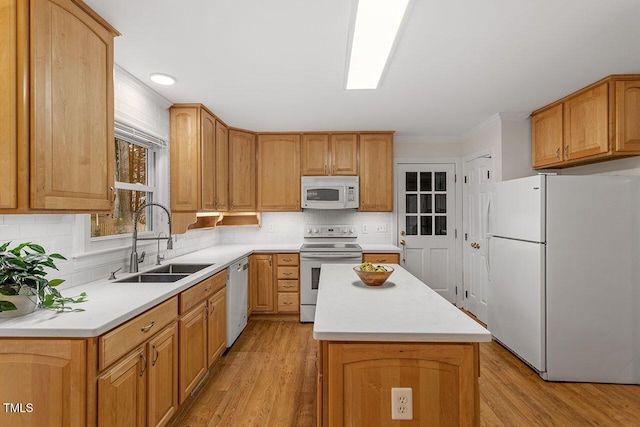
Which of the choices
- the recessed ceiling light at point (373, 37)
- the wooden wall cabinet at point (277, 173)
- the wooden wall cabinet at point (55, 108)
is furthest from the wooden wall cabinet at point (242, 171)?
the wooden wall cabinet at point (55, 108)

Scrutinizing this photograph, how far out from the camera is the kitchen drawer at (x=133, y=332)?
1370mm

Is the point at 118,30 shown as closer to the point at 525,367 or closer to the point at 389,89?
the point at 389,89

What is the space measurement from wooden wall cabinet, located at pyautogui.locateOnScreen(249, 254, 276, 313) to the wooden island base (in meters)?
2.68

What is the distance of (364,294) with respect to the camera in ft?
6.06

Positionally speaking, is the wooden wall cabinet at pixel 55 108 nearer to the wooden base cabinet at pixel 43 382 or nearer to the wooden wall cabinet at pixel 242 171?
the wooden base cabinet at pixel 43 382

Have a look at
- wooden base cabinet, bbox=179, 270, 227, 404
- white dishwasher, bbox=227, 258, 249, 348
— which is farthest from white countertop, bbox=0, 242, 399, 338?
white dishwasher, bbox=227, 258, 249, 348

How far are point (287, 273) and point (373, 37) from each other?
110 inches

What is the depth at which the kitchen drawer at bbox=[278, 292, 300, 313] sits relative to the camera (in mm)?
3924

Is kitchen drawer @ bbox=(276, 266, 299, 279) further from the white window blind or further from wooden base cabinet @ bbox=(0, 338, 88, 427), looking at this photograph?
wooden base cabinet @ bbox=(0, 338, 88, 427)

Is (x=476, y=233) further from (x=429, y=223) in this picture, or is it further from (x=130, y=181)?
(x=130, y=181)

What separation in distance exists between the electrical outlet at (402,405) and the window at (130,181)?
2127mm

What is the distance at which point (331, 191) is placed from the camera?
4109 millimetres

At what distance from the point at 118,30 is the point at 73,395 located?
1860 millimetres

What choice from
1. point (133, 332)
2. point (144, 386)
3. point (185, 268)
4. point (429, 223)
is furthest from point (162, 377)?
point (429, 223)
